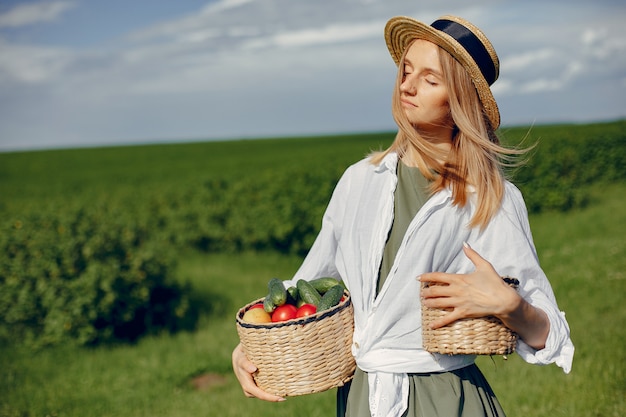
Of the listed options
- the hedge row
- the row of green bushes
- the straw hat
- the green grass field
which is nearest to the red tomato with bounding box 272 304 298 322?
the straw hat

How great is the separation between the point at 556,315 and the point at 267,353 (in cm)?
98

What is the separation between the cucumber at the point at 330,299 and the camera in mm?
2336

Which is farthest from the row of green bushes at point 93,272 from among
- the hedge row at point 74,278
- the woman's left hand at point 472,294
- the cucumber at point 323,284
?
the woman's left hand at point 472,294

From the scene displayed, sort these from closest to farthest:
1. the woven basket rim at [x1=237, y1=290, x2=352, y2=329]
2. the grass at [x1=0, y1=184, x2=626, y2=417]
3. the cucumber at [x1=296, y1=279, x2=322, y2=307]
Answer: the woven basket rim at [x1=237, y1=290, x2=352, y2=329] < the cucumber at [x1=296, y1=279, x2=322, y2=307] < the grass at [x1=0, y1=184, x2=626, y2=417]

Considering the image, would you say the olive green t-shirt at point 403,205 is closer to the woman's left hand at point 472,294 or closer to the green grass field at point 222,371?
the woman's left hand at point 472,294

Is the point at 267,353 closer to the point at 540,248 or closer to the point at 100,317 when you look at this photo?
the point at 100,317

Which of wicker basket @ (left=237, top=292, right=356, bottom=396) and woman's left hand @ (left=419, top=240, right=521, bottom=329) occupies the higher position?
woman's left hand @ (left=419, top=240, right=521, bottom=329)

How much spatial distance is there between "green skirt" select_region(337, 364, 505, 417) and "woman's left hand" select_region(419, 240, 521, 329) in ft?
1.06

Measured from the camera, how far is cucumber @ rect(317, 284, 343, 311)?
7.66 feet

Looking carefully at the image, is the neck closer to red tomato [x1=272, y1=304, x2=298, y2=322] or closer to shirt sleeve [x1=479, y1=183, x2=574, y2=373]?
shirt sleeve [x1=479, y1=183, x2=574, y2=373]

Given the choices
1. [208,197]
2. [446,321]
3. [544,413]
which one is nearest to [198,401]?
[544,413]

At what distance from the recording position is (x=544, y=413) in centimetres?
504

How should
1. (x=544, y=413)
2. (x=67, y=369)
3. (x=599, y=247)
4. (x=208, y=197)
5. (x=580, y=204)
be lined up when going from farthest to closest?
1. (x=580, y=204)
2. (x=208, y=197)
3. (x=599, y=247)
4. (x=67, y=369)
5. (x=544, y=413)

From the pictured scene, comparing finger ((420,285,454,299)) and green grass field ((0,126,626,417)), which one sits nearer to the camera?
finger ((420,285,454,299))
